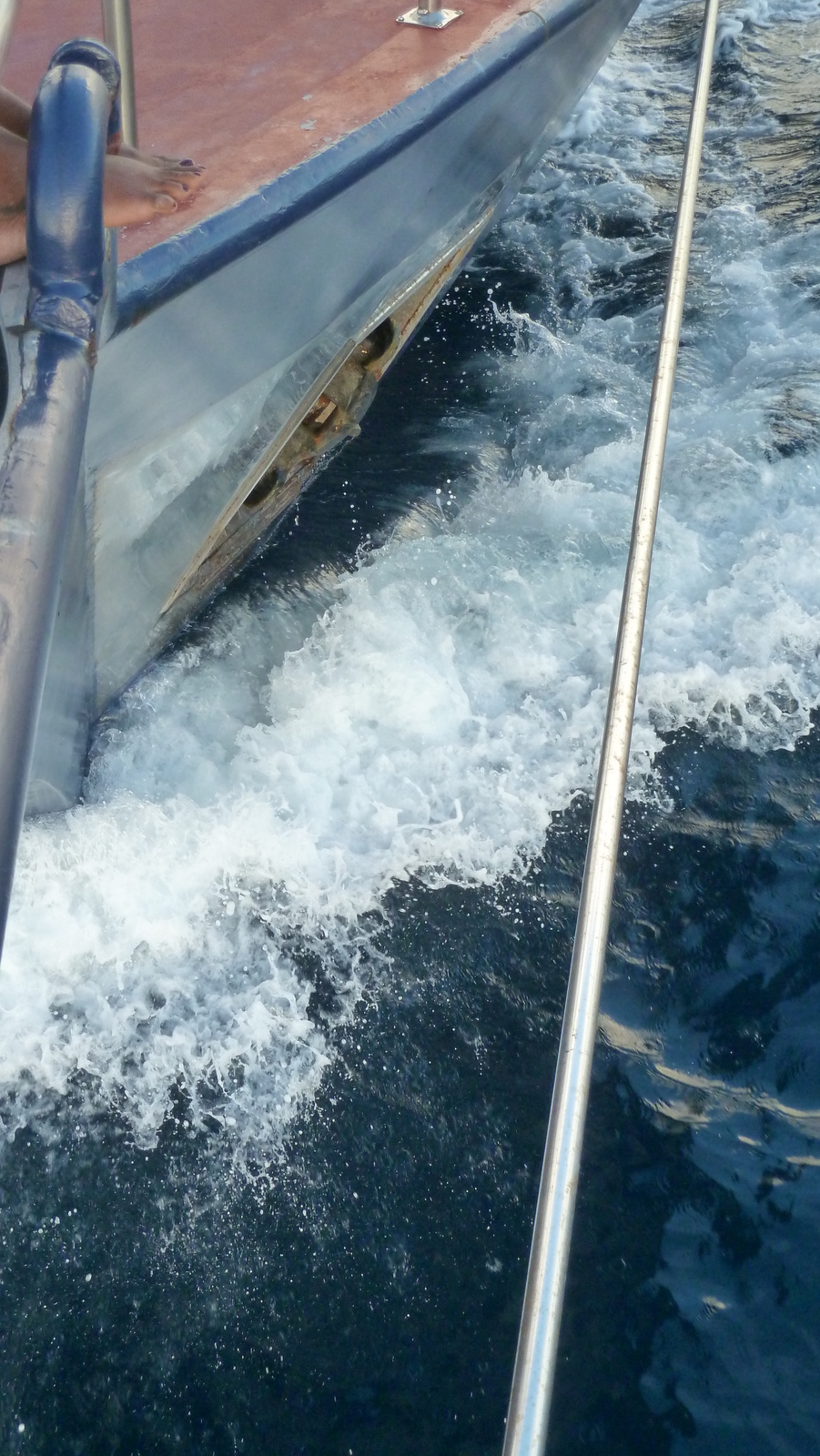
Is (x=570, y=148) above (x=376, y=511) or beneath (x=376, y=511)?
above

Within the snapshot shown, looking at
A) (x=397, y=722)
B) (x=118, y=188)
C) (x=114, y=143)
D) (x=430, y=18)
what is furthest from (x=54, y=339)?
(x=430, y=18)

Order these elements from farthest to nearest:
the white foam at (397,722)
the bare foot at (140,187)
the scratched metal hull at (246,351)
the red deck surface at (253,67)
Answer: the red deck surface at (253,67) → the white foam at (397,722) → the scratched metal hull at (246,351) → the bare foot at (140,187)

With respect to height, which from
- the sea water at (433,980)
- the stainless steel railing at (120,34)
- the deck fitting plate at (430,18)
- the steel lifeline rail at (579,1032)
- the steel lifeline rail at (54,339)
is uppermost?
the deck fitting plate at (430,18)

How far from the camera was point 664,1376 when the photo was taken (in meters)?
1.83

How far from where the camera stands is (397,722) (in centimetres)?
285

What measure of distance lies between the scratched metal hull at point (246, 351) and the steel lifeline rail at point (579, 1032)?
929mm

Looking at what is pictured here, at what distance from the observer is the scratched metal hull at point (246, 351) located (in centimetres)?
206

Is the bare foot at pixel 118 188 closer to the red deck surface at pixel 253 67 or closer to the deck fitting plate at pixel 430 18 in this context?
the red deck surface at pixel 253 67

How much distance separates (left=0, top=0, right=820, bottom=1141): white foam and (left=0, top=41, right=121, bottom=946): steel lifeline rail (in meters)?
1.40

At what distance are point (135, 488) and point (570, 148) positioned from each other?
4.28 m

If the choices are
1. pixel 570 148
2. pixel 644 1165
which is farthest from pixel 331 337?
pixel 570 148

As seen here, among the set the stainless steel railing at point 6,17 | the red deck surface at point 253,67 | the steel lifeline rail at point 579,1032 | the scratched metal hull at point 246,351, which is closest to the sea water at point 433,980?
the scratched metal hull at point 246,351

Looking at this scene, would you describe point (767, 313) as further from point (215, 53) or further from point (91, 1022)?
Result: point (91, 1022)

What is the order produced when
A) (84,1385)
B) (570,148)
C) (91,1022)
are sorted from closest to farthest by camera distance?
(84,1385), (91,1022), (570,148)
